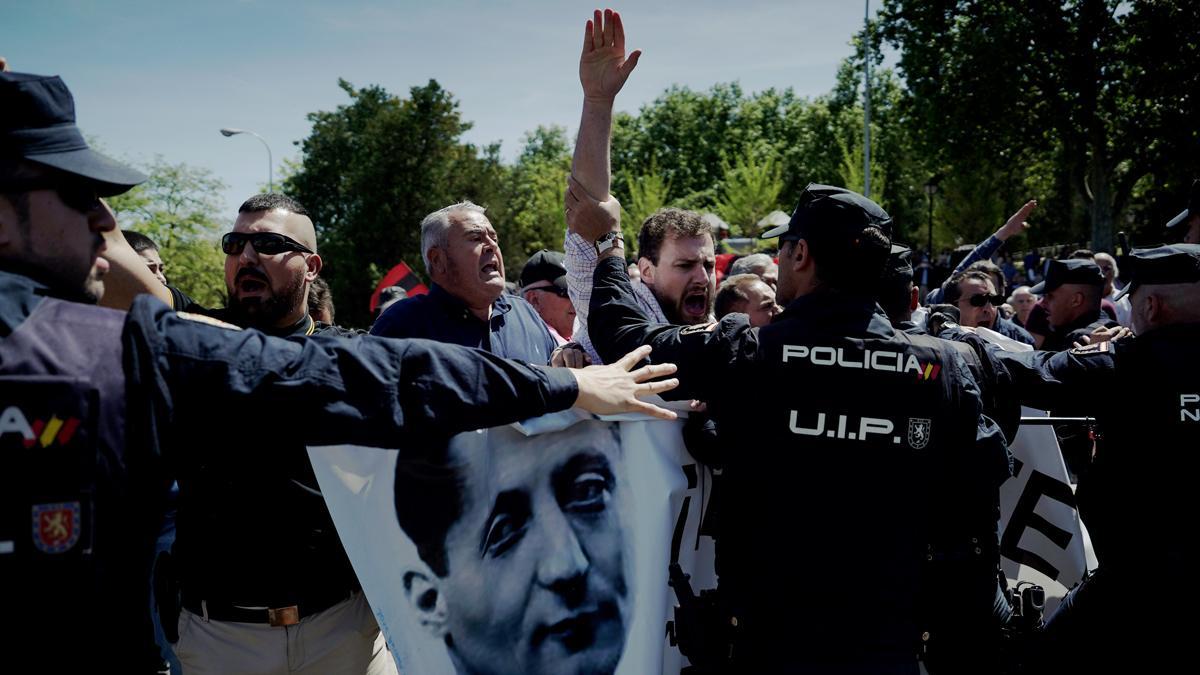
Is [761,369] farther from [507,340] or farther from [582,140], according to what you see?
[507,340]

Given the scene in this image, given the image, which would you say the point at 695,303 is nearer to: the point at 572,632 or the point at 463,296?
the point at 463,296

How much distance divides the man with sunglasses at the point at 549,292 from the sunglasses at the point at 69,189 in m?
5.24

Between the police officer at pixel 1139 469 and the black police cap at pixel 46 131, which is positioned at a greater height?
the black police cap at pixel 46 131

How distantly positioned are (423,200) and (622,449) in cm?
3313

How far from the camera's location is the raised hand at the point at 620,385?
239cm

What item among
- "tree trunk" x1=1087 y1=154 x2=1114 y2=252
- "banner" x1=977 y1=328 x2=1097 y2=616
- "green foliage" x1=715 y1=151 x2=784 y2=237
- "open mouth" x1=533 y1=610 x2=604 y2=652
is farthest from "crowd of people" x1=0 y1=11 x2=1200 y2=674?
"green foliage" x1=715 y1=151 x2=784 y2=237

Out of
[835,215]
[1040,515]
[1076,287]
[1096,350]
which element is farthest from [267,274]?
[1076,287]

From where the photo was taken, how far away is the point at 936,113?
2959cm

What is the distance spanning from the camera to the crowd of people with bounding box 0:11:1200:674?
1.72m

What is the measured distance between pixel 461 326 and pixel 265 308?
959 mm

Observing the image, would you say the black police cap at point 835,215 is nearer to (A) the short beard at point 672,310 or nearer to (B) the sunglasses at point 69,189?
(A) the short beard at point 672,310

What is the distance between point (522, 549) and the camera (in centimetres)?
280

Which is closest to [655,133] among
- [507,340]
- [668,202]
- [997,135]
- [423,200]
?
[668,202]

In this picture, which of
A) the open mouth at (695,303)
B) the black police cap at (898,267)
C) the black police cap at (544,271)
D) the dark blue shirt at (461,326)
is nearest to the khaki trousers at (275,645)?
the dark blue shirt at (461,326)
